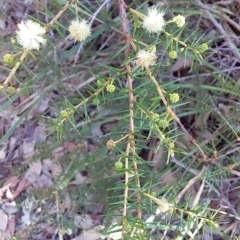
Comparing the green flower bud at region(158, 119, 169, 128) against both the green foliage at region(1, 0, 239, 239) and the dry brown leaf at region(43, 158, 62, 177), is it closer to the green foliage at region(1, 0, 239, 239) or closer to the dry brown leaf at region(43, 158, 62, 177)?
the green foliage at region(1, 0, 239, 239)

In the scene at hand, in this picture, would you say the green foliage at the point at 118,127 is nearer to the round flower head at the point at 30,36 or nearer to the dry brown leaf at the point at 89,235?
the dry brown leaf at the point at 89,235

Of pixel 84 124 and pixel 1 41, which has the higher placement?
pixel 1 41

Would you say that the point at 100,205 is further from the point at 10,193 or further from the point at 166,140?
the point at 166,140

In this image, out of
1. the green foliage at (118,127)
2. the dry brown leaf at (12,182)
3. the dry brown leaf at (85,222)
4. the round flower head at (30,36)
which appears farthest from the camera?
the dry brown leaf at (12,182)

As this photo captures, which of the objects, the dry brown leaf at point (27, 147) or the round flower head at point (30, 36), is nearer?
the round flower head at point (30, 36)

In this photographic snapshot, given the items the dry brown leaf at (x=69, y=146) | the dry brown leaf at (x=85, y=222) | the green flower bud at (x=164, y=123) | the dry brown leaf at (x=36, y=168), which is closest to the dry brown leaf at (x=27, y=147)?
the dry brown leaf at (x=36, y=168)

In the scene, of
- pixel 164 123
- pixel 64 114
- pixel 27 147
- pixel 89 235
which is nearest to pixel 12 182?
pixel 27 147

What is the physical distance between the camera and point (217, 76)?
1.67m

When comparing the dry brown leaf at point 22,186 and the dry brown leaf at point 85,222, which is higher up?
the dry brown leaf at point 22,186

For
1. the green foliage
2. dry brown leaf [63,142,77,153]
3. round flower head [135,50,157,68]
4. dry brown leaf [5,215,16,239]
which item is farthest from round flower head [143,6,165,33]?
dry brown leaf [5,215,16,239]

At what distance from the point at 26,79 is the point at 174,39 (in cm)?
93

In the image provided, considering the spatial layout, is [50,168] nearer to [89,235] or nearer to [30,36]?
[89,235]

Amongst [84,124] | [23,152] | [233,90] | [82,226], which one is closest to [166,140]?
[233,90]

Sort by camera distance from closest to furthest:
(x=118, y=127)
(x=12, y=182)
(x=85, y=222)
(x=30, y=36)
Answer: (x=30, y=36) < (x=118, y=127) < (x=85, y=222) < (x=12, y=182)
